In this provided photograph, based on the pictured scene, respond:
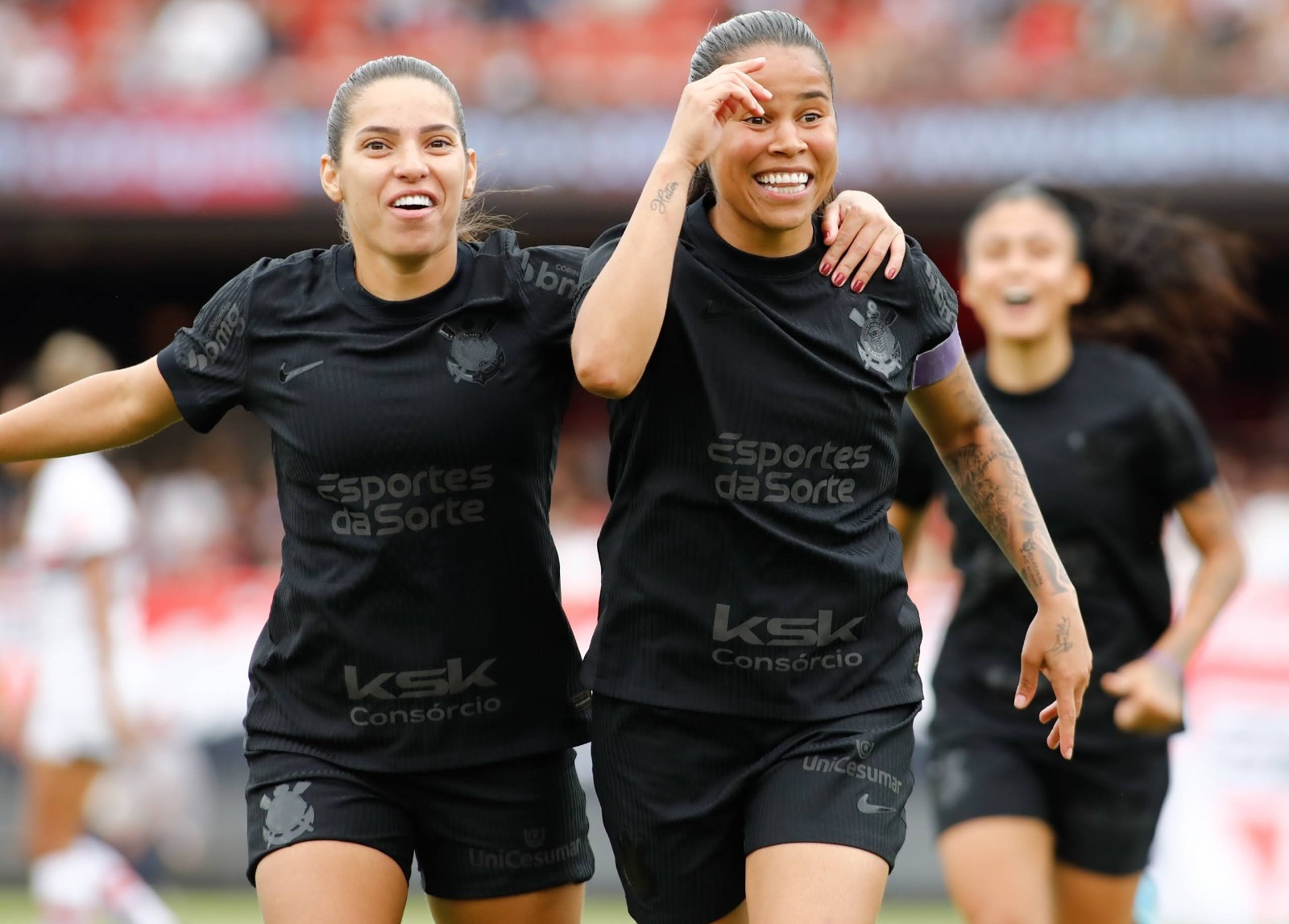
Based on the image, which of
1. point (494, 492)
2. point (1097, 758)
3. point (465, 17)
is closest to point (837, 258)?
point (494, 492)

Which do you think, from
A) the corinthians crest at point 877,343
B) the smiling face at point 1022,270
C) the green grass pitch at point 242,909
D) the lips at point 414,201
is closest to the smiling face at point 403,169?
the lips at point 414,201

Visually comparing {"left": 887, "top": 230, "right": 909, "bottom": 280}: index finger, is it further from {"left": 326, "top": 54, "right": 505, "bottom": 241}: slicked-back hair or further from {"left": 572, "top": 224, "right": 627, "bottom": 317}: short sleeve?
{"left": 326, "top": 54, "right": 505, "bottom": 241}: slicked-back hair

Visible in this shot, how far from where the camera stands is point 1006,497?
412 centimetres

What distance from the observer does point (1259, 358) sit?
55.4 ft

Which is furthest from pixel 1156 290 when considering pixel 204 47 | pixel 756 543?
pixel 204 47

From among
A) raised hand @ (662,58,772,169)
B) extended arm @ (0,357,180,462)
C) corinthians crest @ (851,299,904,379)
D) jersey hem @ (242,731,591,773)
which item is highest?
raised hand @ (662,58,772,169)

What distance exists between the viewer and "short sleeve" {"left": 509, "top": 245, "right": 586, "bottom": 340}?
3871mm

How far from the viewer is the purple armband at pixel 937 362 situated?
3.88 metres

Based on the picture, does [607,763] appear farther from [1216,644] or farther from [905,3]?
[905,3]

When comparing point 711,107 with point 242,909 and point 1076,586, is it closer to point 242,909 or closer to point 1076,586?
point 1076,586

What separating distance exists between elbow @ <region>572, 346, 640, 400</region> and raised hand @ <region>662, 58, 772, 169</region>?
1.30 feet

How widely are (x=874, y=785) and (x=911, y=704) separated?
0.76 ft

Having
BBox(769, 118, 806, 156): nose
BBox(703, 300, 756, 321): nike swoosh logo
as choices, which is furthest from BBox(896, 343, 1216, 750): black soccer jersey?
BBox(769, 118, 806, 156): nose

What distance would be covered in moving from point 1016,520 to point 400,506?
1329mm
